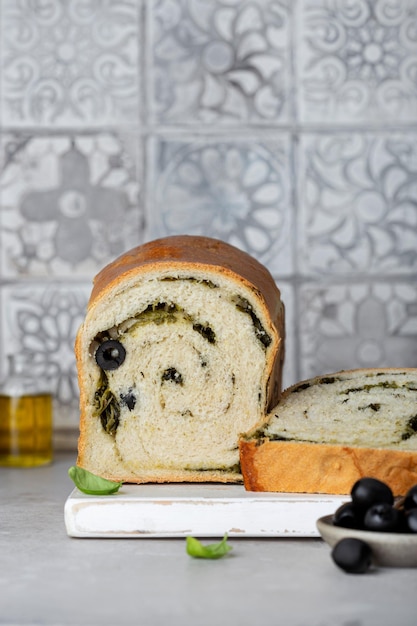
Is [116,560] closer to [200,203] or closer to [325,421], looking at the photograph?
[325,421]

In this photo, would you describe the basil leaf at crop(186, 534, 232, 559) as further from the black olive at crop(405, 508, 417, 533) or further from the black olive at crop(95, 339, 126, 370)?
the black olive at crop(95, 339, 126, 370)

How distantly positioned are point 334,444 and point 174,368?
1.06 feet

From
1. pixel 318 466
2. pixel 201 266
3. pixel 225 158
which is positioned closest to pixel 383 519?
pixel 318 466

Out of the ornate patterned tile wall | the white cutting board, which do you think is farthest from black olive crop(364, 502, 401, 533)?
the ornate patterned tile wall

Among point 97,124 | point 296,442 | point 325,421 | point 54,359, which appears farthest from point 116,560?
point 97,124

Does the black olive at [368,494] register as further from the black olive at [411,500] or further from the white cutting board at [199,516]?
the white cutting board at [199,516]

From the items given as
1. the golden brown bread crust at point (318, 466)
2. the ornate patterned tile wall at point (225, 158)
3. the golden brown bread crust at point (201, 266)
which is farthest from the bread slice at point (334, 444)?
the ornate patterned tile wall at point (225, 158)

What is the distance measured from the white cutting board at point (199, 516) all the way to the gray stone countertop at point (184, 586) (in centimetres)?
2

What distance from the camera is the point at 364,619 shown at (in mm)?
953

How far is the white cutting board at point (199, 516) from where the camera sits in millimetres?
1270

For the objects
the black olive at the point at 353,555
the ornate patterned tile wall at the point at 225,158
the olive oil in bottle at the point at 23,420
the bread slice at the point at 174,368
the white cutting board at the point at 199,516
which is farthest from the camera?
the ornate patterned tile wall at the point at 225,158

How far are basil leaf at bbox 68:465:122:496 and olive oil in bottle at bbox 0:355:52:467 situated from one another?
29.0 inches

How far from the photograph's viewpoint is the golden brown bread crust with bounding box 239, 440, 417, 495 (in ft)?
4.18

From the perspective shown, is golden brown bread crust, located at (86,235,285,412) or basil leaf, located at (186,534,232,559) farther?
golden brown bread crust, located at (86,235,285,412)
